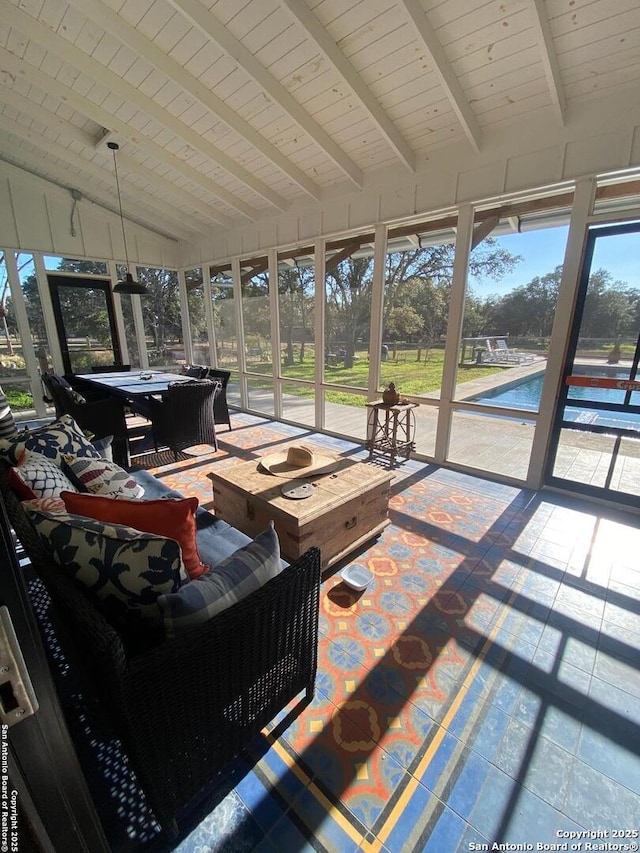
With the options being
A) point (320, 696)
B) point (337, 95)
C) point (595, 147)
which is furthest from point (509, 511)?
point (337, 95)

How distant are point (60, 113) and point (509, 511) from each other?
20.4 ft

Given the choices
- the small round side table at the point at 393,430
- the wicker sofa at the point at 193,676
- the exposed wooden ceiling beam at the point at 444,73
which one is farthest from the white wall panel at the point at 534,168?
the wicker sofa at the point at 193,676

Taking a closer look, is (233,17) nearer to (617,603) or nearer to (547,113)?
(547,113)

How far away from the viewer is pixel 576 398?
3.12 meters

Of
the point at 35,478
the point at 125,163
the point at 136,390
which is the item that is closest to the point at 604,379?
the point at 35,478

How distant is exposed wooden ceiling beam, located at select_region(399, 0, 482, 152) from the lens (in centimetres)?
219

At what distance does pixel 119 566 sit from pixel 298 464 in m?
→ 1.62

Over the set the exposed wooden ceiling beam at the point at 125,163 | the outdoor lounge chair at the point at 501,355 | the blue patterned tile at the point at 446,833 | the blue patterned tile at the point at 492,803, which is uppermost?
the exposed wooden ceiling beam at the point at 125,163

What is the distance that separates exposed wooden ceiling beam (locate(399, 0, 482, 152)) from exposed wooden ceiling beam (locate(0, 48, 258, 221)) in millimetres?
3173

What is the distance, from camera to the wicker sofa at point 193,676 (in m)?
0.91

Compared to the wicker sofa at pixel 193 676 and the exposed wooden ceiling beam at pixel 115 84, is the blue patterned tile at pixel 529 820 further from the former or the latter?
the exposed wooden ceiling beam at pixel 115 84

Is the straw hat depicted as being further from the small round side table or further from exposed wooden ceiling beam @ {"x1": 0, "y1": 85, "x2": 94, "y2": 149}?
exposed wooden ceiling beam @ {"x1": 0, "y1": 85, "x2": 94, "y2": 149}

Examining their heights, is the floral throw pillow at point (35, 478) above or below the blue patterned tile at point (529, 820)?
above

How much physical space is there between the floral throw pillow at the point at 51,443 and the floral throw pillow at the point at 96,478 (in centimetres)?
6
